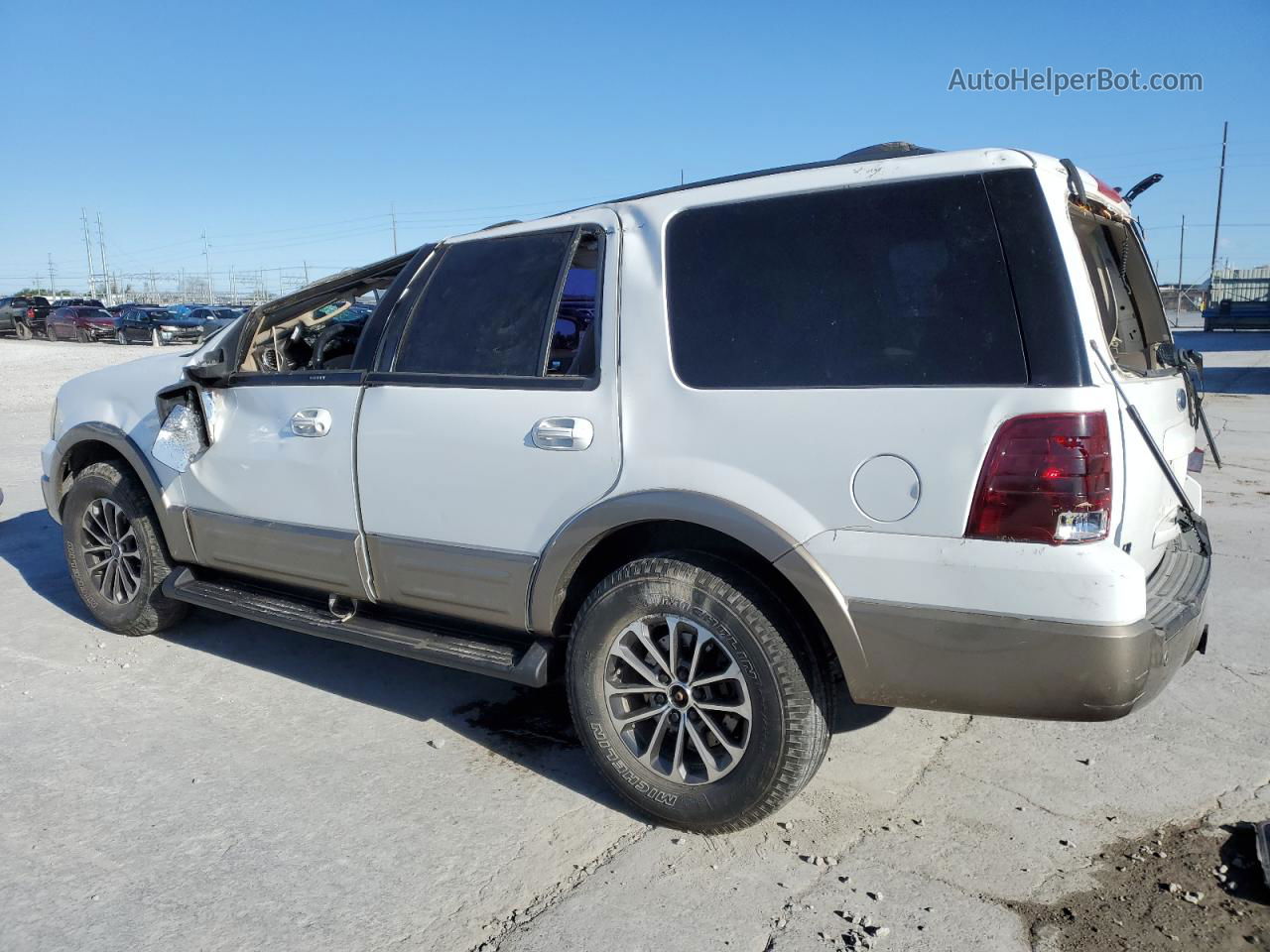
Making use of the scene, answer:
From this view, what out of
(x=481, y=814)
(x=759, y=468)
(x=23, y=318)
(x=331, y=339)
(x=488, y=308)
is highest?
(x=23, y=318)

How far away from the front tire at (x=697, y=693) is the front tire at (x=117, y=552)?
2637mm

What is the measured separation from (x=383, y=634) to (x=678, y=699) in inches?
50.0

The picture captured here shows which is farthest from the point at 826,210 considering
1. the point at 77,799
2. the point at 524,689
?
the point at 77,799

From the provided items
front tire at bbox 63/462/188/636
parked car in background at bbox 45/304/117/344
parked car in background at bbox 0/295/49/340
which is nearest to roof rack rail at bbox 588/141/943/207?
front tire at bbox 63/462/188/636

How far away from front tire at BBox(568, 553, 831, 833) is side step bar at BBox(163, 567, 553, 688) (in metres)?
0.20

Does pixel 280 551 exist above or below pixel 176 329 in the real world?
below

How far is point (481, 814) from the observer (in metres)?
3.33

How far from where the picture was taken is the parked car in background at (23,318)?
42.2 meters

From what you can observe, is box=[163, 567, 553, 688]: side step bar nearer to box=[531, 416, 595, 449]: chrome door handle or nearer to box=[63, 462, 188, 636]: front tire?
box=[63, 462, 188, 636]: front tire

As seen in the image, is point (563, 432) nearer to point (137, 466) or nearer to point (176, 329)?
point (137, 466)

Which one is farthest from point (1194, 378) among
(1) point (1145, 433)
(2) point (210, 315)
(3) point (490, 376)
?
(2) point (210, 315)

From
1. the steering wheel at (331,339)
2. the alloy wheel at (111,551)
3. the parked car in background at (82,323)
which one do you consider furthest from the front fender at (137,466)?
the parked car in background at (82,323)

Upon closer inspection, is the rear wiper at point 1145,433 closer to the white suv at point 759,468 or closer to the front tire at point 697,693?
the white suv at point 759,468

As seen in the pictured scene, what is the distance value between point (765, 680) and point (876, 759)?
38.8 inches
